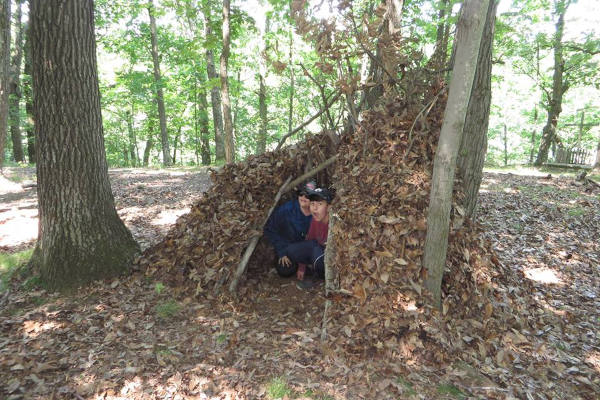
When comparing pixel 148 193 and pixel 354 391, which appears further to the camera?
pixel 148 193

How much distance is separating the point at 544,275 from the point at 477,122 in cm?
270

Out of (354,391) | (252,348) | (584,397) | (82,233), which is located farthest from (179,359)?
(584,397)

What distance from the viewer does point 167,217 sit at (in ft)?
21.6

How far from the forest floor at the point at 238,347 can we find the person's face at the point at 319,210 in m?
0.97

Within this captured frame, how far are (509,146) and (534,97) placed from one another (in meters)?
13.5

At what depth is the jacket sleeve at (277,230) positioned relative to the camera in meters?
4.55

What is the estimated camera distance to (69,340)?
3117mm

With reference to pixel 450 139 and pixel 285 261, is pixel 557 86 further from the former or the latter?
pixel 285 261

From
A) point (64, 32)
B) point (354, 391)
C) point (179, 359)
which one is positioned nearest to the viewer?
point (354, 391)

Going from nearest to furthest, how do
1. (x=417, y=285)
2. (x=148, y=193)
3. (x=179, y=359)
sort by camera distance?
(x=179, y=359) < (x=417, y=285) < (x=148, y=193)

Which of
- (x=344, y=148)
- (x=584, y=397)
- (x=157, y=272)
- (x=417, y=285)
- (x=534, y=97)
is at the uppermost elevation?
(x=534, y=97)

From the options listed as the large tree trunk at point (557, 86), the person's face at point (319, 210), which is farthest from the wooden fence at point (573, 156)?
the person's face at point (319, 210)

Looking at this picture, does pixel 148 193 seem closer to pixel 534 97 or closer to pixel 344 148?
pixel 344 148

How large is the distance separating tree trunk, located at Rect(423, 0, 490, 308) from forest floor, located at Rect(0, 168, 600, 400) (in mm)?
911
